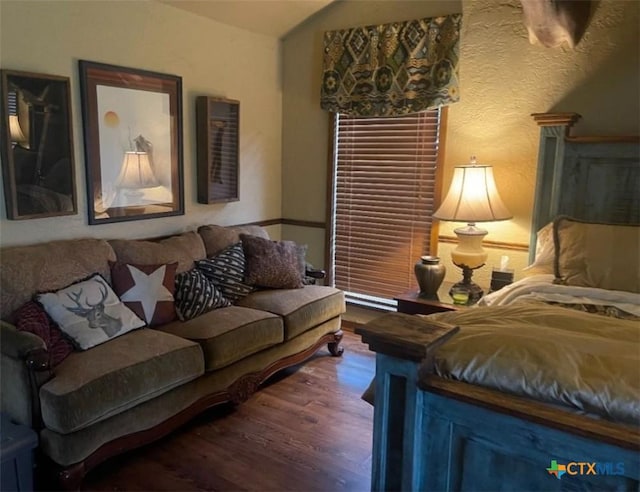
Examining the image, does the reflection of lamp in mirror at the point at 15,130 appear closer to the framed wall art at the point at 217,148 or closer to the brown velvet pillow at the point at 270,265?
the framed wall art at the point at 217,148

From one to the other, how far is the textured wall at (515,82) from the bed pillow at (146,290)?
2.06m

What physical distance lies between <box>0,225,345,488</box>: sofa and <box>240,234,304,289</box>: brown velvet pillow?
0.06 metres

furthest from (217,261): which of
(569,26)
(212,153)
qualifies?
(569,26)

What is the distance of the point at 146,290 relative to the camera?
2.84 m

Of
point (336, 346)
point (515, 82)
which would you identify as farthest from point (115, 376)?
point (515, 82)

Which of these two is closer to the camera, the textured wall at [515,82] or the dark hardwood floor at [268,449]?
the dark hardwood floor at [268,449]

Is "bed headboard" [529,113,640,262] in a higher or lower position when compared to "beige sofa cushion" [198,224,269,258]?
higher

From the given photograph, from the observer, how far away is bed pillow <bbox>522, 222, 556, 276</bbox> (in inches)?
110

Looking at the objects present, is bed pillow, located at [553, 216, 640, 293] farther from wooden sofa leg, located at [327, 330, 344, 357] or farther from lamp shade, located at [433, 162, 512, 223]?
wooden sofa leg, located at [327, 330, 344, 357]

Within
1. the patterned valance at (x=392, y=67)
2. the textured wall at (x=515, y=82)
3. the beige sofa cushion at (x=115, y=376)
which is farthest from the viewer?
the patterned valance at (x=392, y=67)

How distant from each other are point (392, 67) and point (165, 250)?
7.06ft

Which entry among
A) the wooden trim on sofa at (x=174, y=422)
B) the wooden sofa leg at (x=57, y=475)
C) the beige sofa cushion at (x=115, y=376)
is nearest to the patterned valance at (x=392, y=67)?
the wooden trim on sofa at (x=174, y=422)

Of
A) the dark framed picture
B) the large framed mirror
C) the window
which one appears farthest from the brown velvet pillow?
the large framed mirror

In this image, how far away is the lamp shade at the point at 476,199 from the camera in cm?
312
